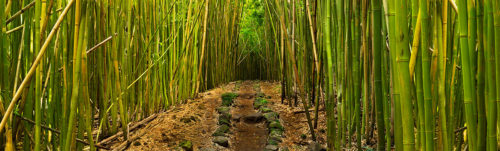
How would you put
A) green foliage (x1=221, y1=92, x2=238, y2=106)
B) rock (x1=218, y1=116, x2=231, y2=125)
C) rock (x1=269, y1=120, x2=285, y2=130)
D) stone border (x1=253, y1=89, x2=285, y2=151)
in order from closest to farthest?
stone border (x1=253, y1=89, x2=285, y2=151) < rock (x1=269, y1=120, x2=285, y2=130) < rock (x1=218, y1=116, x2=231, y2=125) < green foliage (x1=221, y1=92, x2=238, y2=106)

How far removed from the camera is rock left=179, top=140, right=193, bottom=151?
5.97 ft

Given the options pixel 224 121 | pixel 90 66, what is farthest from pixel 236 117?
pixel 90 66

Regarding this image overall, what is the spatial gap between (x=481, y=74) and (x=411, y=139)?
0.18m

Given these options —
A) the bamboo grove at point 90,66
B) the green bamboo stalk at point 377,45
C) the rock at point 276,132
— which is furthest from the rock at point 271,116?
the green bamboo stalk at point 377,45

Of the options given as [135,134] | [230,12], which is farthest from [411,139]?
[230,12]

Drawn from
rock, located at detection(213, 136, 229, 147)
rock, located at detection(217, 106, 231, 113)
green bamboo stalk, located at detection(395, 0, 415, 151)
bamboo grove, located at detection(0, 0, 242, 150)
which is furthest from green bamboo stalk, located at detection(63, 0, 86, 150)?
rock, located at detection(217, 106, 231, 113)

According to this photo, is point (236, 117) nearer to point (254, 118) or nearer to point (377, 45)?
point (254, 118)

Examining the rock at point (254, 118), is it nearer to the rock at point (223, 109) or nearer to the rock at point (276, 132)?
the rock at point (223, 109)

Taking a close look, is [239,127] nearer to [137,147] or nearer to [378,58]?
[137,147]

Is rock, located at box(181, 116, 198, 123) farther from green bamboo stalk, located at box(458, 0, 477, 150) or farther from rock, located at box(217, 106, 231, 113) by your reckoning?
green bamboo stalk, located at box(458, 0, 477, 150)

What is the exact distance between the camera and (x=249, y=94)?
3.88 m

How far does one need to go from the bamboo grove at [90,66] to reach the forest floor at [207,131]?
0.12m

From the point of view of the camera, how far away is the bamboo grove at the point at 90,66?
90 centimetres

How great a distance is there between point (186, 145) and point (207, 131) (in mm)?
422
